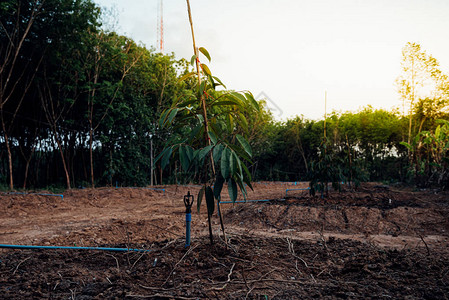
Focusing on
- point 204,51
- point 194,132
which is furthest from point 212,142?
point 204,51

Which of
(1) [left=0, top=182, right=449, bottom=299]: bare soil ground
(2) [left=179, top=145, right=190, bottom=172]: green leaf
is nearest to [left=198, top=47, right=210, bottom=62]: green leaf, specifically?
(2) [left=179, top=145, right=190, bottom=172]: green leaf

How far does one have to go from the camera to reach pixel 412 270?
2.05 metres

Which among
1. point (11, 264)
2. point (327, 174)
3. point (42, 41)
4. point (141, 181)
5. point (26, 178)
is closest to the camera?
point (11, 264)

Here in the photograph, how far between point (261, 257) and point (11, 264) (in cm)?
191

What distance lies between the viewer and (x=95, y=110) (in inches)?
356

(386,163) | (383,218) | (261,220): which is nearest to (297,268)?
(261,220)

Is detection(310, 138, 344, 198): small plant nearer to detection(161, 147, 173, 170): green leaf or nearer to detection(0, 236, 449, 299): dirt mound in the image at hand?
detection(0, 236, 449, 299): dirt mound

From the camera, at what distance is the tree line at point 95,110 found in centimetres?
727

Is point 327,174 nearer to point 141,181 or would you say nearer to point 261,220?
point 261,220

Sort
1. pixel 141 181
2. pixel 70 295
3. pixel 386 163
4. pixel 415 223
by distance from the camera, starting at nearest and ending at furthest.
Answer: pixel 70 295 → pixel 415 223 → pixel 141 181 → pixel 386 163

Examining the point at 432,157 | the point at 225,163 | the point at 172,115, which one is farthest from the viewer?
the point at 432,157

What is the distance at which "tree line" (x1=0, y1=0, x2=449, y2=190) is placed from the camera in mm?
7266

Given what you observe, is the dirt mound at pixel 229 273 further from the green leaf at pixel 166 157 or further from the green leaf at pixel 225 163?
the green leaf at pixel 166 157

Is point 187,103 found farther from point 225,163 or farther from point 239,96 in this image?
point 225,163
